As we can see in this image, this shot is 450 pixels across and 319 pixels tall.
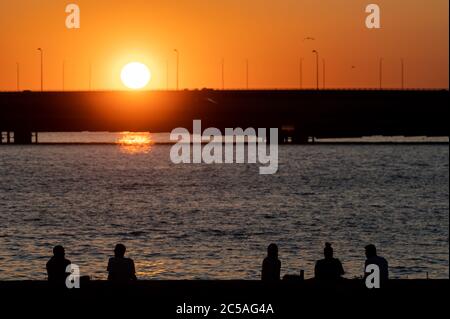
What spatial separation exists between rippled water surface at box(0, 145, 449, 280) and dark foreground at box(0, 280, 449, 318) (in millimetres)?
23819

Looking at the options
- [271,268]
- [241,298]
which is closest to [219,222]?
[271,268]

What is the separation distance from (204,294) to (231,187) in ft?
365

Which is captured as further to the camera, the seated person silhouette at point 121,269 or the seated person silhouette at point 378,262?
the seated person silhouette at point 378,262

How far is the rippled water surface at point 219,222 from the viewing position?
5416 centimetres

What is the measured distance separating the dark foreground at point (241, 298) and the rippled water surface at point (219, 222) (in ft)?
78.1

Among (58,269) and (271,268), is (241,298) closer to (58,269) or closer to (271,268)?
(271,268)

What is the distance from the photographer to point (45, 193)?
11800cm

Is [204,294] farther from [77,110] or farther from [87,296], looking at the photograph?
[77,110]

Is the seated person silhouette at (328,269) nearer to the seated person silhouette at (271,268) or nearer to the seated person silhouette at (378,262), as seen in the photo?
the seated person silhouette at (378,262)

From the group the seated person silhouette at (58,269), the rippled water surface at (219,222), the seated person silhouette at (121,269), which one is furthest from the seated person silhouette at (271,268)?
the rippled water surface at (219,222)

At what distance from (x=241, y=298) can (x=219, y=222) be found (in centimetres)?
5944

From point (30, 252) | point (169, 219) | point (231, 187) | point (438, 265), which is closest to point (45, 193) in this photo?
point (231, 187)

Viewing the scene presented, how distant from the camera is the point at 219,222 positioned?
8150 centimetres

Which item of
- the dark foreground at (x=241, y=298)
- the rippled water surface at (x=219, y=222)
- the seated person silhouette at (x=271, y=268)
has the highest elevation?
the seated person silhouette at (x=271, y=268)
